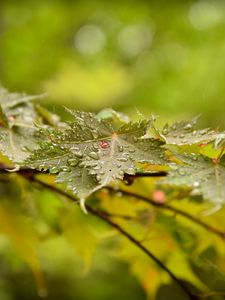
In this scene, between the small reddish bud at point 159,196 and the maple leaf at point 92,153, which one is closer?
the maple leaf at point 92,153

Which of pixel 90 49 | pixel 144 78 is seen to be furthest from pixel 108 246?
pixel 90 49

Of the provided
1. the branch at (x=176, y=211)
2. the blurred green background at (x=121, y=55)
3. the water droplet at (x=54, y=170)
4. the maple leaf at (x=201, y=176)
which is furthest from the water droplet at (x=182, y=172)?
the blurred green background at (x=121, y=55)

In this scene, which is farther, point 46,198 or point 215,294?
point 46,198

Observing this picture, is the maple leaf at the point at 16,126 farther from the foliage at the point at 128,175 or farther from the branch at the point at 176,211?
the branch at the point at 176,211

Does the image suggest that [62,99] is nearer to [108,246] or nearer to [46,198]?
[108,246]

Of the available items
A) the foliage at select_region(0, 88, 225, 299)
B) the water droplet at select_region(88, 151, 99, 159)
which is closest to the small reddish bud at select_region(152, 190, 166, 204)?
the foliage at select_region(0, 88, 225, 299)

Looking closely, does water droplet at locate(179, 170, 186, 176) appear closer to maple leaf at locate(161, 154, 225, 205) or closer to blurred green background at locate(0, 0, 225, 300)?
maple leaf at locate(161, 154, 225, 205)
